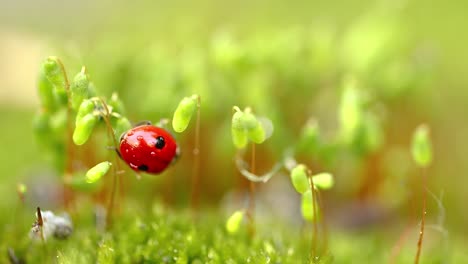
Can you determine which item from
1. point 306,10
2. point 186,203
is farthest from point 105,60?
point 306,10

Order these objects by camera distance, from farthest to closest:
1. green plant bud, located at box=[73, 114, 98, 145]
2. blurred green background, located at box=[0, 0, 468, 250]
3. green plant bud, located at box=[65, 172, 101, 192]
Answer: blurred green background, located at box=[0, 0, 468, 250], green plant bud, located at box=[65, 172, 101, 192], green plant bud, located at box=[73, 114, 98, 145]

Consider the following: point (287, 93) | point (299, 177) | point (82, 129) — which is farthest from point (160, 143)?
point (287, 93)

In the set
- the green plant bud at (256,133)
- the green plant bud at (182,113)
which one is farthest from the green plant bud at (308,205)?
the green plant bud at (182,113)

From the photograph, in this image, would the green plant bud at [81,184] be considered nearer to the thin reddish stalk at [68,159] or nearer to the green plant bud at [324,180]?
the thin reddish stalk at [68,159]

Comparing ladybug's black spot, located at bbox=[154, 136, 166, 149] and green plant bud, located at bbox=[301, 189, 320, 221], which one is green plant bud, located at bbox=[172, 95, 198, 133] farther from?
green plant bud, located at bbox=[301, 189, 320, 221]

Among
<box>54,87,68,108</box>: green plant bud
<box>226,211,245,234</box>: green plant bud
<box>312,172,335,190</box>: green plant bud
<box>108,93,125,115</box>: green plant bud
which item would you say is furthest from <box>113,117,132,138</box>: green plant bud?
<box>312,172,335,190</box>: green plant bud

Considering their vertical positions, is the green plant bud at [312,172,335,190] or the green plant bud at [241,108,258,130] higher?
the green plant bud at [241,108,258,130]

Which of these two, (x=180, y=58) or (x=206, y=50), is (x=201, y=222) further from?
(x=206, y=50)
